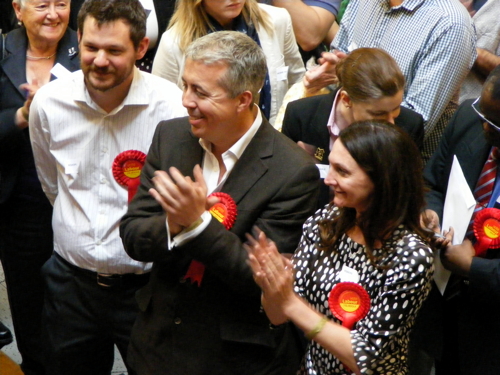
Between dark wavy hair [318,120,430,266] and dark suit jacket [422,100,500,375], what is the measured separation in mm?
392

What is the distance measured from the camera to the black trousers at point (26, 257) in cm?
395

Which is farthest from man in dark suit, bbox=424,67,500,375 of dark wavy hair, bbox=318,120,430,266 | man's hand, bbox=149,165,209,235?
man's hand, bbox=149,165,209,235

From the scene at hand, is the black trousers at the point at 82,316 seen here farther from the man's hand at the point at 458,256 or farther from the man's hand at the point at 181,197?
the man's hand at the point at 458,256

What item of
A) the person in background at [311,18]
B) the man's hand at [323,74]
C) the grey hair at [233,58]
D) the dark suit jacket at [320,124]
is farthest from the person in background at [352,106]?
the person in background at [311,18]

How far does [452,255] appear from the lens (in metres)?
2.78

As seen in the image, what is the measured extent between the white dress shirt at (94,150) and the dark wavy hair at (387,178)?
1.09 metres

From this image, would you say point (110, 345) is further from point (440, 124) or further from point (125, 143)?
point (440, 124)

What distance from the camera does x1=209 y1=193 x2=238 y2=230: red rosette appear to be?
2.64 metres

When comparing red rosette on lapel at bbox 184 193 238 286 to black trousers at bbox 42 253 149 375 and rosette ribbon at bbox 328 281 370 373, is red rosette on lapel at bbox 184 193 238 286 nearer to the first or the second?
rosette ribbon at bbox 328 281 370 373

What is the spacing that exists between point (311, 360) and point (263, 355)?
0.19 metres

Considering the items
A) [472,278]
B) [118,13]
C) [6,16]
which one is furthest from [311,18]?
[472,278]

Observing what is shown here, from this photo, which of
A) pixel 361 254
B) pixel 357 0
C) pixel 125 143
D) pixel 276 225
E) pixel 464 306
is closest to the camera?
pixel 361 254

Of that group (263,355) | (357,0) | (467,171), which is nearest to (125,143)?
(263,355)

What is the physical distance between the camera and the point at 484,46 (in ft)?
14.1
